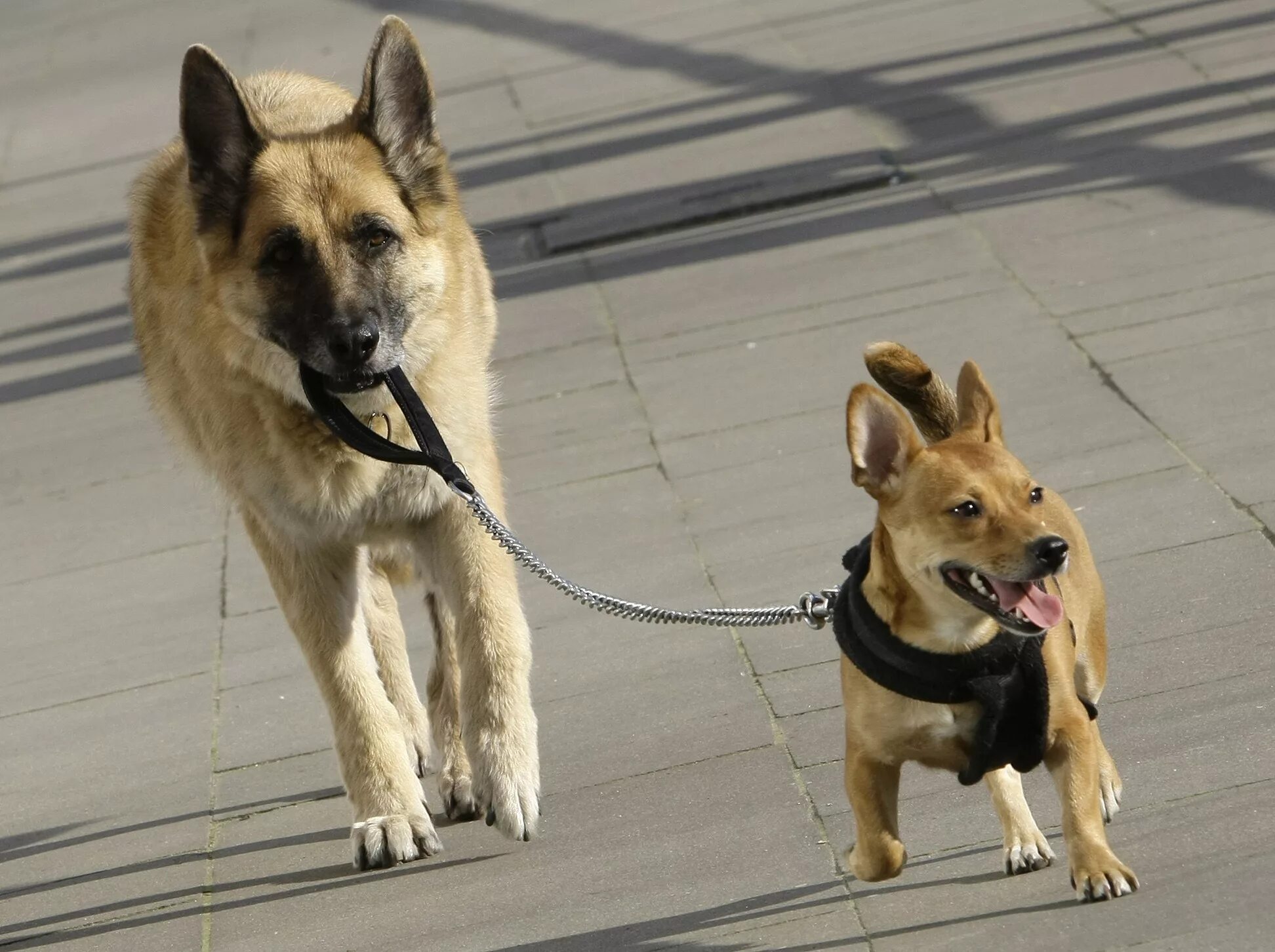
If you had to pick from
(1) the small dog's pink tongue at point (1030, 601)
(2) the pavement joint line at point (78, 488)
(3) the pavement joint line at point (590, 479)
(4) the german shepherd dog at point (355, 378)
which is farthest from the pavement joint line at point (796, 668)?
(2) the pavement joint line at point (78, 488)

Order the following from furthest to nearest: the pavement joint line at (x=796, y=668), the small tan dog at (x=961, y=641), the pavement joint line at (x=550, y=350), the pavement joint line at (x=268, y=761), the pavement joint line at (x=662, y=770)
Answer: the pavement joint line at (x=550, y=350) → the pavement joint line at (x=268, y=761) → the pavement joint line at (x=796, y=668) → the pavement joint line at (x=662, y=770) → the small tan dog at (x=961, y=641)

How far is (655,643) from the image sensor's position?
641 cm

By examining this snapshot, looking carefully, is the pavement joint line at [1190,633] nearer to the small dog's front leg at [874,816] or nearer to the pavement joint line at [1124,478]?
the pavement joint line at [1124,478]

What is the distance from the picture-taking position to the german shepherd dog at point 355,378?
5.07 m

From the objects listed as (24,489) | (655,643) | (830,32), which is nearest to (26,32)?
(830,32)

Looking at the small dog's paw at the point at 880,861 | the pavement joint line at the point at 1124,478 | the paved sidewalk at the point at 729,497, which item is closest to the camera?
the small dog's paw at the point at 880,861

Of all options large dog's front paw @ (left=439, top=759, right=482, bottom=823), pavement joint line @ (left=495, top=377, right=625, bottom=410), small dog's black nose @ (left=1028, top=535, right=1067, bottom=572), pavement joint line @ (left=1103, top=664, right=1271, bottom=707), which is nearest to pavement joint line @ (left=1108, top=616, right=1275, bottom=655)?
pavement joint line @ (left=1103, top=664, right=1271, bottom=707)

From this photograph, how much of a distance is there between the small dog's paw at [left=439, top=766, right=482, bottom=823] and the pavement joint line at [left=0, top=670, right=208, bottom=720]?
1.71 meters

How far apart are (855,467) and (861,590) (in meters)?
0.34

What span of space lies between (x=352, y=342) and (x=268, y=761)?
6.28ft

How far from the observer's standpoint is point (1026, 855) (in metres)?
4.36

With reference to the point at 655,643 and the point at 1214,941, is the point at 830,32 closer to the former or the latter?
the point at 655,643

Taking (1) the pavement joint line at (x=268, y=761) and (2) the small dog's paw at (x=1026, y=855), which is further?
(1) the pavement joint line at (x=268, y=761)

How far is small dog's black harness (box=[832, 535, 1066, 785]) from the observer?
3.99 m
